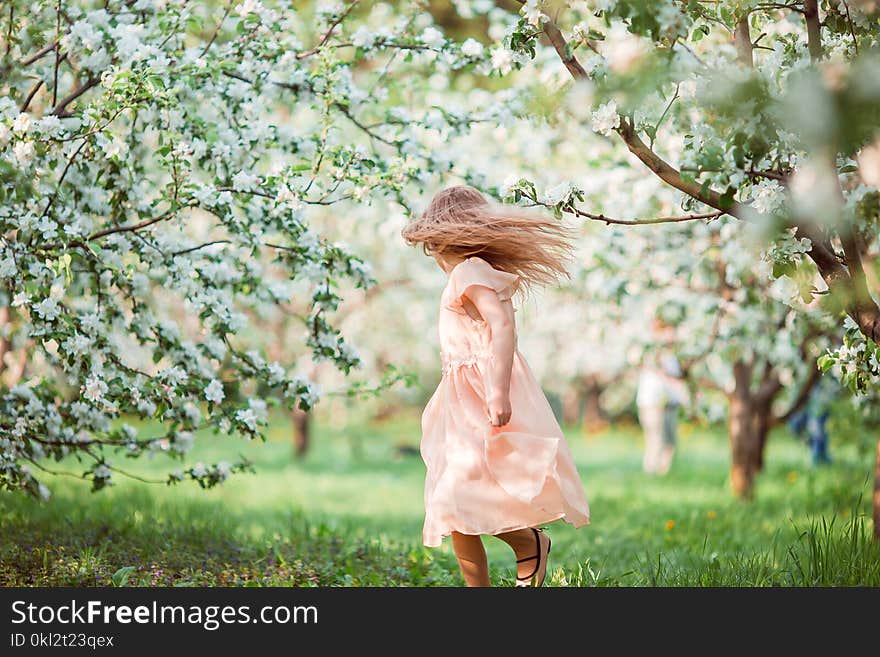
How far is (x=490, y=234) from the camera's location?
4.08 meters

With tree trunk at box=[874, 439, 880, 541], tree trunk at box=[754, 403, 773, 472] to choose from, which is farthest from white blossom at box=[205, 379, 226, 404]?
tree trunk at box=[754, 403, 773, 472]

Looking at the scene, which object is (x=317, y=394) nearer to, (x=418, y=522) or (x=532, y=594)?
(x=532, y=594)

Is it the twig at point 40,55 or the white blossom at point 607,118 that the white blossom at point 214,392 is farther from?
the white blossom at point 607,118

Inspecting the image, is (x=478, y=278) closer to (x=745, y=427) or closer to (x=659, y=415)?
(x=745, y=427)

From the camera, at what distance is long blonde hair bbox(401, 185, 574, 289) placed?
13.4 feet

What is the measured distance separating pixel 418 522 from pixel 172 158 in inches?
178

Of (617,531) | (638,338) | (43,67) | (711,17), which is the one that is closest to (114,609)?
(43,67)

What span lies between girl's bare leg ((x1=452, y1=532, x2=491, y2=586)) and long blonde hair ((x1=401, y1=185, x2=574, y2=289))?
1.07m

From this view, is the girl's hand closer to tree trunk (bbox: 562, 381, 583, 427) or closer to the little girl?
the little girl

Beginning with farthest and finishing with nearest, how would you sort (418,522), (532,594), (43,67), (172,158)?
1. (418,522)
2. (43,67)
3. (172,158)
4. (532,594)

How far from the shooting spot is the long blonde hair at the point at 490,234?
13.4ft

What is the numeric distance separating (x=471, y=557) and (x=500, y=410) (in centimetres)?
60

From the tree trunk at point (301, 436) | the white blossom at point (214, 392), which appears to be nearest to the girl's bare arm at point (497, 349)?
the white blossom at point (214, 392)

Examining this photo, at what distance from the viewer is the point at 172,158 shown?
442cm
